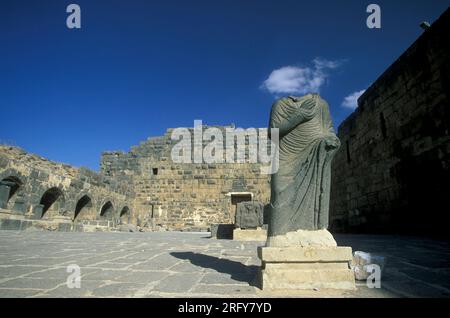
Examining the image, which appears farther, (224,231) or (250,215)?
(224,231)

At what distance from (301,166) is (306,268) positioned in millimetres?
841

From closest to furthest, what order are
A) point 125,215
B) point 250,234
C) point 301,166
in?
point 301,166 → point 250,234 → point 125,215

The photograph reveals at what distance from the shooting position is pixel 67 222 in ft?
32.6

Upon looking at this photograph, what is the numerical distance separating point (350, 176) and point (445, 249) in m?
6.02

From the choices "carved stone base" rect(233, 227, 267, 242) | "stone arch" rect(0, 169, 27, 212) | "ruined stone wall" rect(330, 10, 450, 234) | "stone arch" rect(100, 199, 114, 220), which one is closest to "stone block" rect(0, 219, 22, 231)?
"stone arch" rect(0, 169, 27, 212)

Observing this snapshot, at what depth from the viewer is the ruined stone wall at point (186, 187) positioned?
50.8 feet

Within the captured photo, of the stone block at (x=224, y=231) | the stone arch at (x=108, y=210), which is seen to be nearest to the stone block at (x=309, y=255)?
the stone block at (x=224, y=231)

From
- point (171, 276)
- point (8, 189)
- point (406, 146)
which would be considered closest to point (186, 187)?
point (8, 189)

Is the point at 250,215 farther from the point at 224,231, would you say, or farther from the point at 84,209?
the point at 84,209

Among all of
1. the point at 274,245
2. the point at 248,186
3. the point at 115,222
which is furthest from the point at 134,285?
the point at 248,186

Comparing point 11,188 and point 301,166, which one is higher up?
point 301,166

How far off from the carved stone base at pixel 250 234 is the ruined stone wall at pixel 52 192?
20.2ft

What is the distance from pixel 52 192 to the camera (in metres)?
9.62

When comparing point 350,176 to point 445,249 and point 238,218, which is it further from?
point 445,249
